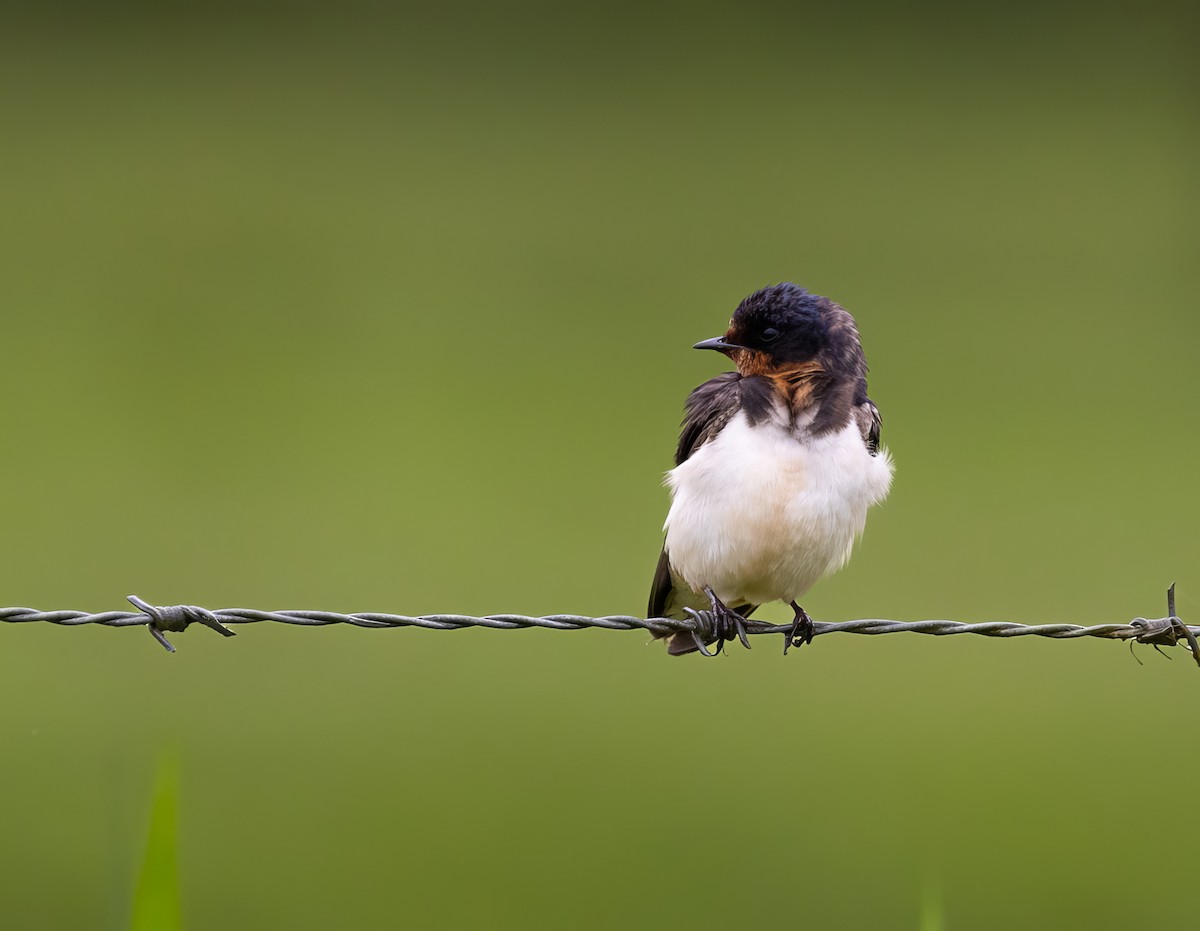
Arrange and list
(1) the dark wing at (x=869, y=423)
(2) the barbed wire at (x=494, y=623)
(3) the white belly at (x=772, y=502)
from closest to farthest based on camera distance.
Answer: (2) the barbed wire at (x=494, y=623) < (3) the white belly at (x=772, y=502) < (1) the dark wing at (x=869, y=423)

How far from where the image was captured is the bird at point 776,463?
10.4 feet

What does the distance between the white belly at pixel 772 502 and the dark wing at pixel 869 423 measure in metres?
0.03

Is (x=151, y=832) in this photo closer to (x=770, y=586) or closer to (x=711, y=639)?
(x=711, y=639)

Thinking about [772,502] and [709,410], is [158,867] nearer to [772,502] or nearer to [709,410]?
[772,502]

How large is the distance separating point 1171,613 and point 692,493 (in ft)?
3.84

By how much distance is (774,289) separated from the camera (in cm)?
332

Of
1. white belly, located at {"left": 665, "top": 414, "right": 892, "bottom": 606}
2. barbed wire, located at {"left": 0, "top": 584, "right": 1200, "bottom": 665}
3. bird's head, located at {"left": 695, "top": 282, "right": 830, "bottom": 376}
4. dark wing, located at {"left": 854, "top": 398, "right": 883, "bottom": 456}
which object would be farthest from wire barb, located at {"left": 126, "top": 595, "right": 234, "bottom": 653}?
dark wing, located at {"left": 854, "top": 398, "right": 883, "bottom": 456}

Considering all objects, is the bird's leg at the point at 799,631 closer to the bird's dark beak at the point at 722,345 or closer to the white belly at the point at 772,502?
the white belly at the point at 772,502

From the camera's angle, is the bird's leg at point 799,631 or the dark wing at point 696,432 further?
the dark wing at point 696,432

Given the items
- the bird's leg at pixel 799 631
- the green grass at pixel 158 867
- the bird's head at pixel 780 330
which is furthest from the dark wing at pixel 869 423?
the green grass at pixel 158 867

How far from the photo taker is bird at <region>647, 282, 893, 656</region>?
10.4 feet

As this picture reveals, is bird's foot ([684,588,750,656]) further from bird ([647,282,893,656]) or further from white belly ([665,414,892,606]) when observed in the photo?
white belly ([665,414,892,606])

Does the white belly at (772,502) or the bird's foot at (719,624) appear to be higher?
the white belly at (772,502)

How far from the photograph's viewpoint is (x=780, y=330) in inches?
130
